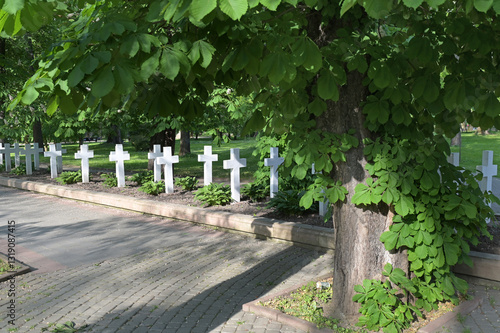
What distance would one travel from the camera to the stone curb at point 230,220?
644cm

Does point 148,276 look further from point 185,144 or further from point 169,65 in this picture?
point 185,144

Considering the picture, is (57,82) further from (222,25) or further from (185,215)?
(185,215)

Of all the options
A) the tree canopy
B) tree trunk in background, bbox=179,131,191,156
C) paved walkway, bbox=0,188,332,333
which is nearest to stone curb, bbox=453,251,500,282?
the tree canopy

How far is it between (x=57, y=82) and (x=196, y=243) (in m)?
4.63

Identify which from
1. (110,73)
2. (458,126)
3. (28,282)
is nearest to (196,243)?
(28,282)

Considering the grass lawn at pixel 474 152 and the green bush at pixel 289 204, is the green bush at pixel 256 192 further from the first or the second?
the grass lawn at pixel 474 152

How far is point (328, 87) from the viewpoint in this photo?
10.2 ft

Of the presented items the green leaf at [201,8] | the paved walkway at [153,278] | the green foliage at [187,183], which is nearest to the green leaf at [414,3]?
the green leaf at [201,8]

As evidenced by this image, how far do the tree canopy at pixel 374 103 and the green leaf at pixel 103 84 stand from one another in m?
0.59

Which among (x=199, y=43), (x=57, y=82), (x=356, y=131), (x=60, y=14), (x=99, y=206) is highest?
(x=60, y=14)

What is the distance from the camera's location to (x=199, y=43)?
2732 mm

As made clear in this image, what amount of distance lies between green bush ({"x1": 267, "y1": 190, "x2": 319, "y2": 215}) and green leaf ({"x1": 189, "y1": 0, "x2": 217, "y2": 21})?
5887 millimetres

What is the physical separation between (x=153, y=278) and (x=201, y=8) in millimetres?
4034

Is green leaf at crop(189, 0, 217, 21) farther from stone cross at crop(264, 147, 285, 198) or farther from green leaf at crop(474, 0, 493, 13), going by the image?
stone cross at crop(264, 147, 285, 198)
